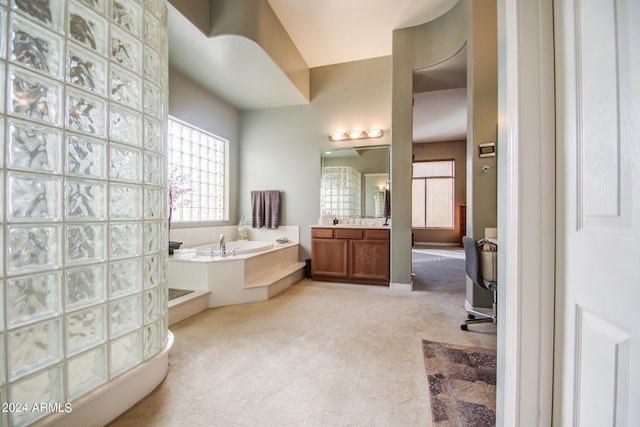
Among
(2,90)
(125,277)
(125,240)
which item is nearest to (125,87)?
(2,90)

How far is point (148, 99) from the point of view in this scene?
56.5 inches

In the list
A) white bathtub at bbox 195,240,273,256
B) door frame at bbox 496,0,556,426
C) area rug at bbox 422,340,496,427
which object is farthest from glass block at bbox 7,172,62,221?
white bathtub at bbox 195,240,273,256

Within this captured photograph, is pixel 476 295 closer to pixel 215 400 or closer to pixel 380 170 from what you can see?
pixel 380 170

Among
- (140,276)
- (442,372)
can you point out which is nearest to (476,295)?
(442,372)

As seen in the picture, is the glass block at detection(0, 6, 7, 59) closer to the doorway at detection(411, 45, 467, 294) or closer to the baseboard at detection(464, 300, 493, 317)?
the baseboard at detection(464, 300, 493, 317)

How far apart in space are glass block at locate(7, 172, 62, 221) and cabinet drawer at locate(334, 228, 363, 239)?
9.70ft

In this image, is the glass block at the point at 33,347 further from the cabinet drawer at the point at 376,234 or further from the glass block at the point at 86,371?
the cabinet drawer at the point at 376,234

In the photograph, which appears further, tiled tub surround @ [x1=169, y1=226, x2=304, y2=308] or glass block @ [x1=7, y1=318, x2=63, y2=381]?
tiled tub surround @ [x1=169, y1=226, x2=304, y2=308]

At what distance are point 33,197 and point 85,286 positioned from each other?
43 cm

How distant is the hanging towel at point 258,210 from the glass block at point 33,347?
3.23 m

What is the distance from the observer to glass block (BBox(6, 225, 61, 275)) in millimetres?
933

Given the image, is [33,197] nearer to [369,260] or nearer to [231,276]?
[231,276]

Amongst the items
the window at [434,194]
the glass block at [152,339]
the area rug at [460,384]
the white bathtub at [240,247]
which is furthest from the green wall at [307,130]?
the window at [434,194]

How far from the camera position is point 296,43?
11.5ft
